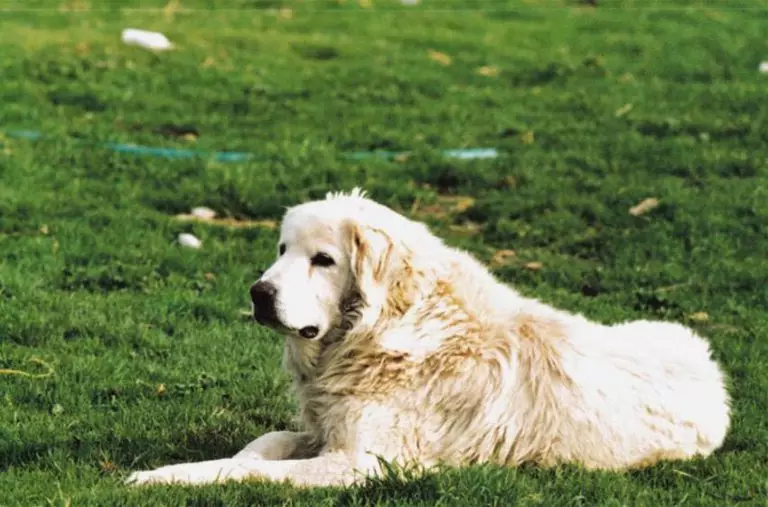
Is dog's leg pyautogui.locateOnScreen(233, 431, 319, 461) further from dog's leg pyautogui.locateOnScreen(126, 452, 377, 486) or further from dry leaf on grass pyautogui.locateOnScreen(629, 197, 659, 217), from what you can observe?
dry leaf on grass pyautogui.locateOnScreen(629, 197, 659, 217)

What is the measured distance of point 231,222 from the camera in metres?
11.7

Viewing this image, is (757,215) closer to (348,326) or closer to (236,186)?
(236,186)

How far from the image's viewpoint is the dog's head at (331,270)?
614 cm

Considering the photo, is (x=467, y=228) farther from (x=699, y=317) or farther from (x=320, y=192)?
(x=699, y=317)

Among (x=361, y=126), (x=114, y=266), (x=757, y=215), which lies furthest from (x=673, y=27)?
(x=114, y=266)

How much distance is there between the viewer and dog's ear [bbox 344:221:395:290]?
6203 millimetres

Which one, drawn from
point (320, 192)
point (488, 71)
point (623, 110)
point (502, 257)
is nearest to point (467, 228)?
point (502, 257)

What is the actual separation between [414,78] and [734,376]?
946cm

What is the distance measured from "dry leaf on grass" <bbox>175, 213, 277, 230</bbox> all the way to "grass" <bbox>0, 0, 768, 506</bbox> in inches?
7.9

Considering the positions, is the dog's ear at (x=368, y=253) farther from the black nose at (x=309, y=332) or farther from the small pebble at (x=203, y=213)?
the small pebble at (x=203, y=213)

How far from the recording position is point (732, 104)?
15.5 meters

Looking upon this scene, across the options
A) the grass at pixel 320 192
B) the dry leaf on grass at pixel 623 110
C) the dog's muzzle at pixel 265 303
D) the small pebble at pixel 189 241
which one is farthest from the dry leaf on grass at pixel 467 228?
the dog's muzzle at pixel 265 303

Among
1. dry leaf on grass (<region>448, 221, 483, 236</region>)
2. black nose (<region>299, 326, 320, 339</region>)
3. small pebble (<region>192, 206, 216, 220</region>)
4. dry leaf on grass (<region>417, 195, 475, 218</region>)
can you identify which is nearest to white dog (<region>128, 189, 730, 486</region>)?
black nose (<region>299, 326, 320, 339</region>)

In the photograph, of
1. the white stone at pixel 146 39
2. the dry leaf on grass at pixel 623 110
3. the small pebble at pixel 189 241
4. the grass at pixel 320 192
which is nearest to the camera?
the grass at pixel 320 192
